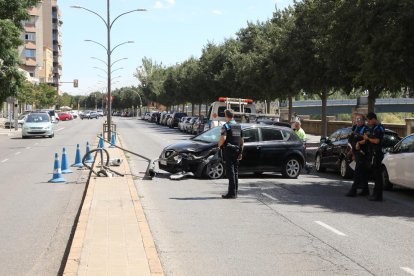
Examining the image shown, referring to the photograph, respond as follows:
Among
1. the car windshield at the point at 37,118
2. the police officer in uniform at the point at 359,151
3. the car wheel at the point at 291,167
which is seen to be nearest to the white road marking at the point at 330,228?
the police officer in uniform at the point at 359,151

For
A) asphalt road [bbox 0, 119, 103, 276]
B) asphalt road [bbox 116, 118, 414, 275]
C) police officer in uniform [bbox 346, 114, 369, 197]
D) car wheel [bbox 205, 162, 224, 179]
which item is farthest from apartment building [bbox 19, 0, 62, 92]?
police officer in uniform [bbox 346, 114, 369, 197]

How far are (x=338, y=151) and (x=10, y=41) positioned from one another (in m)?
21.3

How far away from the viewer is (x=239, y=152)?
1182cm

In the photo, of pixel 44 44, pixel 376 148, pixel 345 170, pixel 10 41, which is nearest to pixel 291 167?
pixel 345 170

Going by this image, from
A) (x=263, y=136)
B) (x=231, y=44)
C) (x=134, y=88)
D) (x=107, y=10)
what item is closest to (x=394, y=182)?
(x=263, y=136)

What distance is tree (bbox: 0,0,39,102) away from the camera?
102ft

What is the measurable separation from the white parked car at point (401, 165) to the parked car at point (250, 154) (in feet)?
9.18

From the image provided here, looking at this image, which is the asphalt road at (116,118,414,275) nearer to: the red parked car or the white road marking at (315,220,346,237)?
the white road marking at (315,220,346,237)

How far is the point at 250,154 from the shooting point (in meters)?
15.6

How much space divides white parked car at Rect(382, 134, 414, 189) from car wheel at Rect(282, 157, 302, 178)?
2.67m

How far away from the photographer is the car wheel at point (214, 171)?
15.2 metres

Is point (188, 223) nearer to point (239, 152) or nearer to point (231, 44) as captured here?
point (239, 152)

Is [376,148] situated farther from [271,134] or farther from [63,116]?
[63,116]

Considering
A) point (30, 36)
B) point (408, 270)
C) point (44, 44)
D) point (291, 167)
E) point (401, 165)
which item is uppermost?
point (44, 44)
